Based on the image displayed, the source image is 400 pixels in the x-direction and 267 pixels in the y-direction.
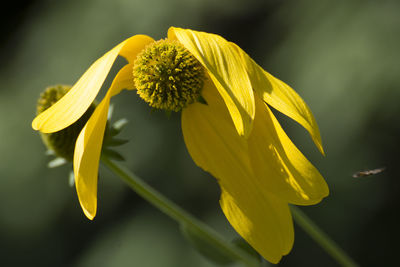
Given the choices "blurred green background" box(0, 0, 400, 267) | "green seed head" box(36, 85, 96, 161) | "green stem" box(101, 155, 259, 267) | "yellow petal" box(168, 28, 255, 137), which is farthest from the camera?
"blurred green background" box(0, 0, 400, 267)

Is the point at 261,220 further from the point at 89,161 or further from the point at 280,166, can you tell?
the point at 89,161

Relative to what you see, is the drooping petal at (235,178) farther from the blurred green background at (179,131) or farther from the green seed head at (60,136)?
the blurred green background at (179,131)

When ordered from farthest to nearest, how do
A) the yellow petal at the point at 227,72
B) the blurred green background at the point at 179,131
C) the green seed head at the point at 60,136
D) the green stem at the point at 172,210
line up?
1. the blurred green background at the point at 179,131
2. the green seed head at the point at 60,136
3. the green stem at the point at 172,210
4. the yellow petal at the point at 227,72

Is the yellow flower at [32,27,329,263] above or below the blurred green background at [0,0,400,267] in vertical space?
above

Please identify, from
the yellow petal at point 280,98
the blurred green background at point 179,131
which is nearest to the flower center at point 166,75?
the yellow petal at point 280,98

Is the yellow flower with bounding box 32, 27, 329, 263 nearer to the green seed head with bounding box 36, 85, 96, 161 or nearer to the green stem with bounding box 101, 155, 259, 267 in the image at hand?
the green stem with bounding box 101, 155, 259, 267

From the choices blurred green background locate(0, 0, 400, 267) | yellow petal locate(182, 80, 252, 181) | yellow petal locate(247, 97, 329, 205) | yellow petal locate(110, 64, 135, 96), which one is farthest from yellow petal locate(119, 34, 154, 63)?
blurred green background locate(0, 0, 400, 267)

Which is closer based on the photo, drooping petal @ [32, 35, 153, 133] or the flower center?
drooping petal @ [32, 35, 153, 133]

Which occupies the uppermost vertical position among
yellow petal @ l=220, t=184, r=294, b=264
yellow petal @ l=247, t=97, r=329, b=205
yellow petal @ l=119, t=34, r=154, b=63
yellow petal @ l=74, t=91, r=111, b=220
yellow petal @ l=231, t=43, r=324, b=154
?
yellow petal @ l=119, t=34, r=154, b=63
